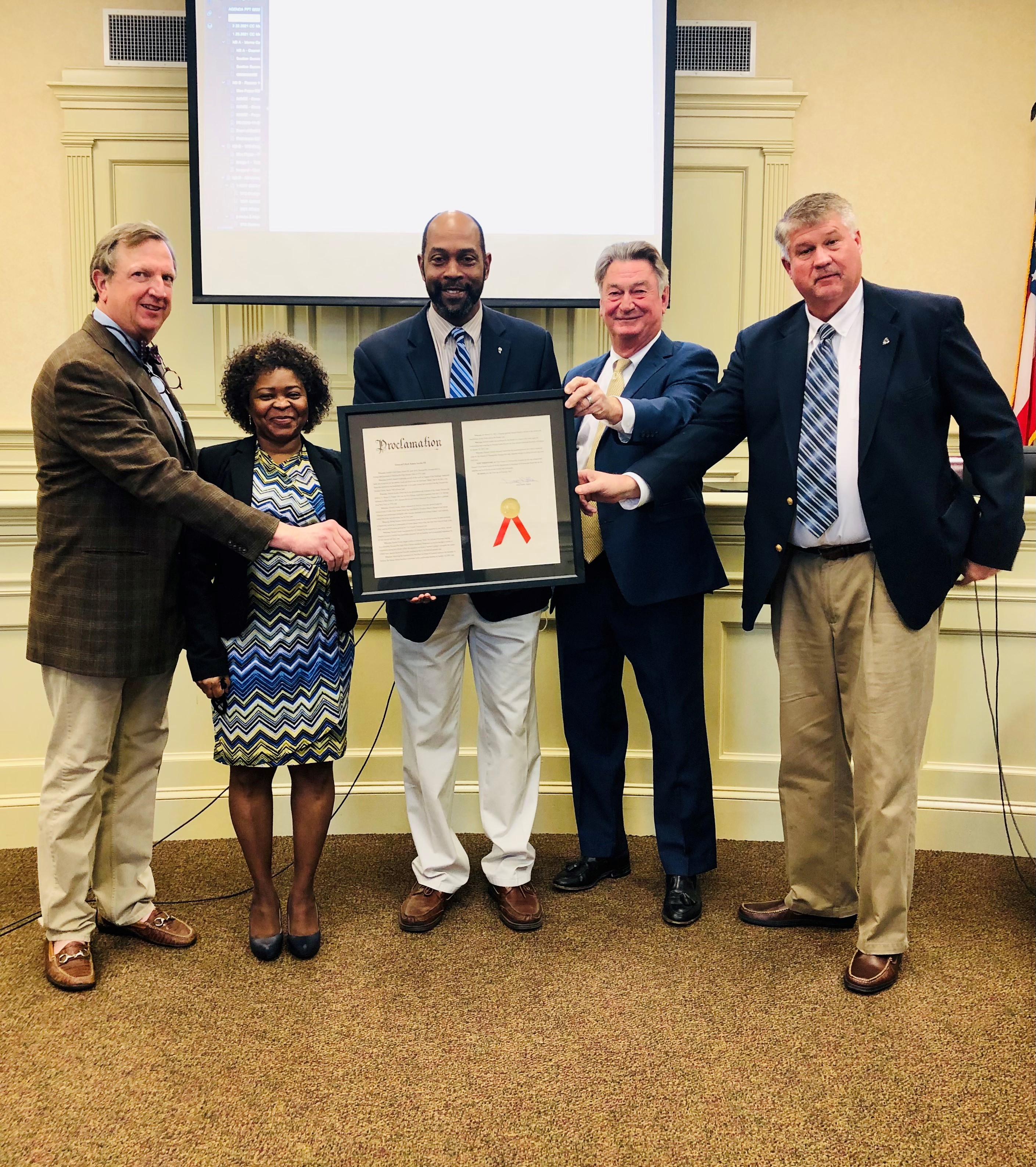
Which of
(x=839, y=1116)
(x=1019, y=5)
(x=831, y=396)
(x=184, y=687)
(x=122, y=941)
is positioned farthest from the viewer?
(x=1019, y=5)

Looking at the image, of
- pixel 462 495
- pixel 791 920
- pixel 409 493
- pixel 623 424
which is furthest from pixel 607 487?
pixel 791 920

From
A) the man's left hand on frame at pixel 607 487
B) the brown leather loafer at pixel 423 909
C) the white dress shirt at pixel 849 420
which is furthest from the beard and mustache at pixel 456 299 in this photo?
the brown leather loafer at pixel 423 909

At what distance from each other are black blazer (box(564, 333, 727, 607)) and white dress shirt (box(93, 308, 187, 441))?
0.94m

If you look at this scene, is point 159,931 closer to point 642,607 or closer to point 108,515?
point 108,515

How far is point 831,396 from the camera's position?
2.17 meters

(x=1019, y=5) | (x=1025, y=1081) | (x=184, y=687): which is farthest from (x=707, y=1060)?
(x=1019, y=5)

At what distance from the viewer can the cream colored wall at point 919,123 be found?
4.18 metres

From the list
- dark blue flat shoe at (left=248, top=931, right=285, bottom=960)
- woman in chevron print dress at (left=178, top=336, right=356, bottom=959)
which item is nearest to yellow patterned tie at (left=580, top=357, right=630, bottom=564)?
woman in chevron print dress at (left=178, top=336, right=356, bottom=959)

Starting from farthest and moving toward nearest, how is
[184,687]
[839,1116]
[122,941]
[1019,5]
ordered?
[1019,5]
[184,687]
[122,941]
[839,1116]

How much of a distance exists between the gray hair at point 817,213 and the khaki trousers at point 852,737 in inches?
28.5

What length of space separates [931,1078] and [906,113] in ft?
12.8

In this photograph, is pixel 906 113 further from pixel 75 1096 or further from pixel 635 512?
pixel 75 1096

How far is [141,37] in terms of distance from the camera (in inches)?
161

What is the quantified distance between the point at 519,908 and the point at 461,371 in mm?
1351
